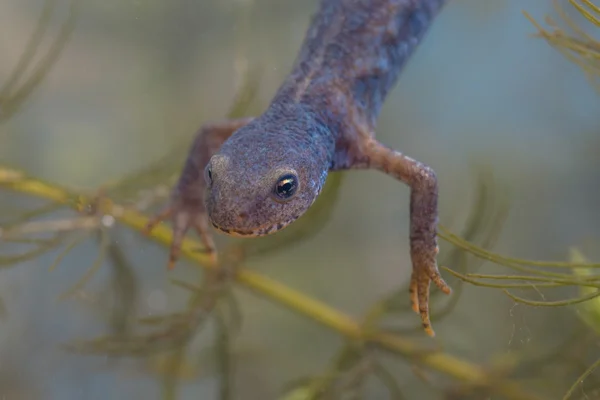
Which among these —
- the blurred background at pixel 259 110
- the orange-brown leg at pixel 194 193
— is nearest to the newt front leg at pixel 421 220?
the orange-brown leg at pixel 194 193

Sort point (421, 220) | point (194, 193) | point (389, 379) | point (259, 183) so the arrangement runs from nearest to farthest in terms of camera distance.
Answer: point (259, 183) → point (421, 220) → point (194, 193) → point (389, 379)

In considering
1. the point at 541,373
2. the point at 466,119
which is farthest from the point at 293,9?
the point at 541,373

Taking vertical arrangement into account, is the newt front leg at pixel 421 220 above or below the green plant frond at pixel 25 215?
above

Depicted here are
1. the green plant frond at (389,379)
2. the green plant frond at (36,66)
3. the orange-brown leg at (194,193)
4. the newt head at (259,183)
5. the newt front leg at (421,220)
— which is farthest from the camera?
the green plant frond at (36,66)

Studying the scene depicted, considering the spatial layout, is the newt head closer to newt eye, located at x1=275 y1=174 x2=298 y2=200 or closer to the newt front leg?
newt eye, located at x1=275 y1=174 x2=298 y2=200

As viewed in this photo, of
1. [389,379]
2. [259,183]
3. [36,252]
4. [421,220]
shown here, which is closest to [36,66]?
[36,252]

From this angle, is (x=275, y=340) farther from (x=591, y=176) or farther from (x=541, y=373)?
(x=591, y=176)

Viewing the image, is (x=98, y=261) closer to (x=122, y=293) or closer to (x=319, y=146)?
(x=122, y=293)

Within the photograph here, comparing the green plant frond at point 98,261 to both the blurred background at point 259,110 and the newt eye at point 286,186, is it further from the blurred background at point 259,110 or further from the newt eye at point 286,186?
the newt eye at point 286,186
